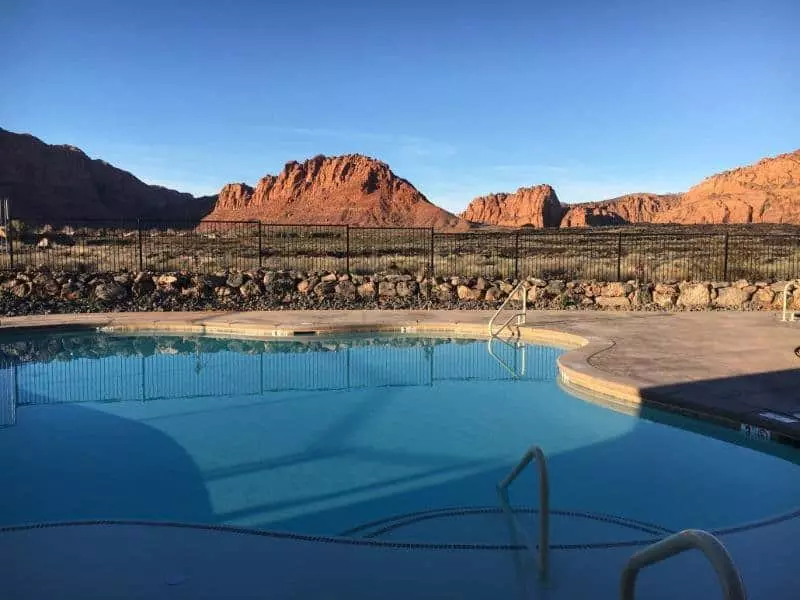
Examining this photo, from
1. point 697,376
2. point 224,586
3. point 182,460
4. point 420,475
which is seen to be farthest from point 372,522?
point 697,376

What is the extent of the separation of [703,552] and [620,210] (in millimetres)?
156984

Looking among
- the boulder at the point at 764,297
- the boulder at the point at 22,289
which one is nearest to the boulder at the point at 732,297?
the boulder at the point at 764,297

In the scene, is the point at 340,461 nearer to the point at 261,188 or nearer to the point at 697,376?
the point at 697,376

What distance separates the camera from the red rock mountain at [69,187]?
9876 cm

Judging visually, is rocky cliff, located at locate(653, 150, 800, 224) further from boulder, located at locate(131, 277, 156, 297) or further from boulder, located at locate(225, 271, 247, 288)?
boulder, located at locate(131, 277, 156, 297)

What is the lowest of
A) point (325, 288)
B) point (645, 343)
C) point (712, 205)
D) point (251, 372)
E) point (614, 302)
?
point (251, 372)

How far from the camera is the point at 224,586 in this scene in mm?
2564

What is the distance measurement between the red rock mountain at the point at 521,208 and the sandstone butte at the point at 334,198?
740 inches

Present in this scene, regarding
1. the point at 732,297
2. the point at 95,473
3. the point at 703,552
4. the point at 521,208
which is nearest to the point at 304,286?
the point at 732,297

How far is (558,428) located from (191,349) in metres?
5.80

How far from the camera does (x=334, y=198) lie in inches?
4722

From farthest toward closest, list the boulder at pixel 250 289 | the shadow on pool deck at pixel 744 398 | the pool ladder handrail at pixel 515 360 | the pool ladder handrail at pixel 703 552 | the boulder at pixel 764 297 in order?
the boulder at pixel 250 289 → the boulder at pixel 764 297 → the pool ladder handrail at pixel 515 360 → the shadow on pool deck at pixel 744 398 → the pool ladder handrail at pixel 703 552

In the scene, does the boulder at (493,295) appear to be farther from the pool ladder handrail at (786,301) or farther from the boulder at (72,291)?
the boulder at (72,291)

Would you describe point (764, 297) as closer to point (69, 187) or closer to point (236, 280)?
point (236, 280)
